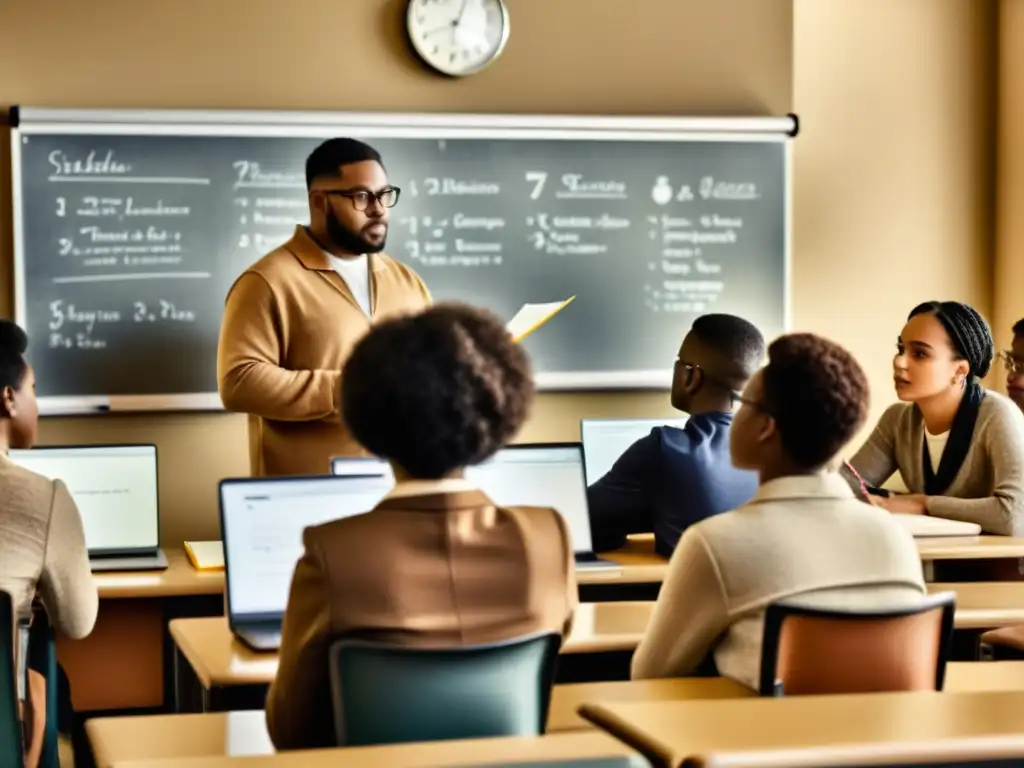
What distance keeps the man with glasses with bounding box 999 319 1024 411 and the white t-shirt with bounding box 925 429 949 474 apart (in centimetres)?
66

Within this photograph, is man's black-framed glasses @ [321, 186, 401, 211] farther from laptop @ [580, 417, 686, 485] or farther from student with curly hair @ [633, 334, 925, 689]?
student with curly hair @ [633, 334, 925, 689]

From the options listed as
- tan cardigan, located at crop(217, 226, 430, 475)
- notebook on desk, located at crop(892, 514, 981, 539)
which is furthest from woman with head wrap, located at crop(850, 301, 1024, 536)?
tan cardigan, located at crop(217, 226, 430, 475)

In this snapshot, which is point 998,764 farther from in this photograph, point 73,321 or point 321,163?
point 73,321

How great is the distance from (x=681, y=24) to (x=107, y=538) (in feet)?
9.61

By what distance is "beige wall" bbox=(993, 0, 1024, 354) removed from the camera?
19.2 feet

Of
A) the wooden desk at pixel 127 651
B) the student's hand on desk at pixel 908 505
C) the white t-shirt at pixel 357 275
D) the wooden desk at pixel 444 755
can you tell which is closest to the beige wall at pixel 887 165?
the student's hand on desk at pixel 908 505

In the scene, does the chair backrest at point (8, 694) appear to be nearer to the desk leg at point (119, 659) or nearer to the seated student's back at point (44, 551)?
the seated student's back at point (44, 551)

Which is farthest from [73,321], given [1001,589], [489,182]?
[1001,589]

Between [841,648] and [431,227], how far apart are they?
10.7 feet

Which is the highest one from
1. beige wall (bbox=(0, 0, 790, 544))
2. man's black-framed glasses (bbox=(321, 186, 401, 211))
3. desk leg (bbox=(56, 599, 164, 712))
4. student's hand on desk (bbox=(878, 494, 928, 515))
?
beige wall (bbox=(0, 0, 790, 544))

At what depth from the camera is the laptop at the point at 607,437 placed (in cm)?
411

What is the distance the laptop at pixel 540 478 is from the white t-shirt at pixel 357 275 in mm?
962

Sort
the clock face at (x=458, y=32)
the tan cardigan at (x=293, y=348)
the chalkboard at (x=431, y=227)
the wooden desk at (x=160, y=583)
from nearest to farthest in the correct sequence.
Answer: the wooden desk at (x=160, y=583) → the tan cardigan at (x=293, y=348) → the chalkboard at (x=431, y=227) → the clock face at (x=458, y=32)

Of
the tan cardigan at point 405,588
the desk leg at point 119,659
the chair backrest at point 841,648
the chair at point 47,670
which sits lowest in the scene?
the desk leg at point 119,659
